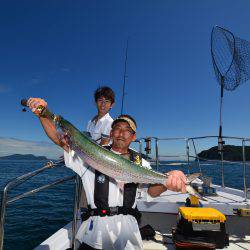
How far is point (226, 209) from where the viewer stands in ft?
18.4

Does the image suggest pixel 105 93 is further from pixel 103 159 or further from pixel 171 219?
pixel 171 219

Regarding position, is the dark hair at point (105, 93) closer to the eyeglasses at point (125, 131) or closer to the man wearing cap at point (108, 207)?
the eyeglasses at point (125, 131)

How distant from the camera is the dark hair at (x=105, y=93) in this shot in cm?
475

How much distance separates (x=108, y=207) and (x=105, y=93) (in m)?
2.36

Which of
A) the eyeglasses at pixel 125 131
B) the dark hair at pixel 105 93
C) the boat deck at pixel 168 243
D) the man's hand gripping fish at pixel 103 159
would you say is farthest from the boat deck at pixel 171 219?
the man's hand gripping fish at pixel 103 159

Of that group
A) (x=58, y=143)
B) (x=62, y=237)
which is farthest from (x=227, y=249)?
(x=58, y=143)

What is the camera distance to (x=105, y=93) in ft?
15.6

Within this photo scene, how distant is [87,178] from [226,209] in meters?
3.86

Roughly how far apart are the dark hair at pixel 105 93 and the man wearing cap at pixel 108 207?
1.89m

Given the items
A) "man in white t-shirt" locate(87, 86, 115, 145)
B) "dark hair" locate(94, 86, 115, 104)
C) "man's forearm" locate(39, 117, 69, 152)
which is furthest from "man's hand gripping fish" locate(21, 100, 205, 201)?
"dark hair" locate(94, 86, 115, 104)

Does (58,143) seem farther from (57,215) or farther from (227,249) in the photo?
(57,215)

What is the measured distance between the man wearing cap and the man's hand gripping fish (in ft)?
0.44

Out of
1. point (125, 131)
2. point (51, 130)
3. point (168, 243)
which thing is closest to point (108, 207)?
point (125, 131)

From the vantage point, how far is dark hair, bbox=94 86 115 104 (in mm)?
4750
